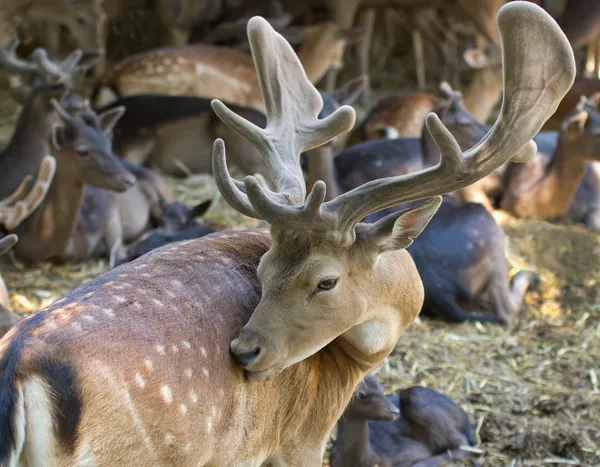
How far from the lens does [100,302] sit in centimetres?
221

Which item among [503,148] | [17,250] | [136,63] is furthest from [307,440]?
[136,63]

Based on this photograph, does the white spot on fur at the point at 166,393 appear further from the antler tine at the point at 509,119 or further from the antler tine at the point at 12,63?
the antler tine at the point at 12,63

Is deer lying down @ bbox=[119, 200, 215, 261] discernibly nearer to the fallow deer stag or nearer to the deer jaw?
the fallow deer stag

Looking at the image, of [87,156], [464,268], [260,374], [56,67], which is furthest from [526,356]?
[56,67]

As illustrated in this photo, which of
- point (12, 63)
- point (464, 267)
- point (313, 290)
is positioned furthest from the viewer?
point (12, 63)

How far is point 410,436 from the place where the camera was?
3561 millimetres

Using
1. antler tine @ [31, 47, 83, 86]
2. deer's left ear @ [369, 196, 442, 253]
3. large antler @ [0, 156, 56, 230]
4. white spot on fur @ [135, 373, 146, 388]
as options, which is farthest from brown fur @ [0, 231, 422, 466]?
antler tine @ [31, 47, 83, 86]

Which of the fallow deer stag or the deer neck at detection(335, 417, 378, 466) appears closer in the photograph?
the fallow deer stag

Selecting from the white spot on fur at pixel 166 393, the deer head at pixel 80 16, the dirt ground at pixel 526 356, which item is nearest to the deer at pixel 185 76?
the deer head at pixel 80 16

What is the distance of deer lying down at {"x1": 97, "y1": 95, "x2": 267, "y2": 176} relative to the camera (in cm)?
706

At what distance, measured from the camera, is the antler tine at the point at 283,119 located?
2828 millimetres

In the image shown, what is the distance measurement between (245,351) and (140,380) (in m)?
0.38

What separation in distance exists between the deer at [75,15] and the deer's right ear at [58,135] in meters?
1.82

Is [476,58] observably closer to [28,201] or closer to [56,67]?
[56,67]
